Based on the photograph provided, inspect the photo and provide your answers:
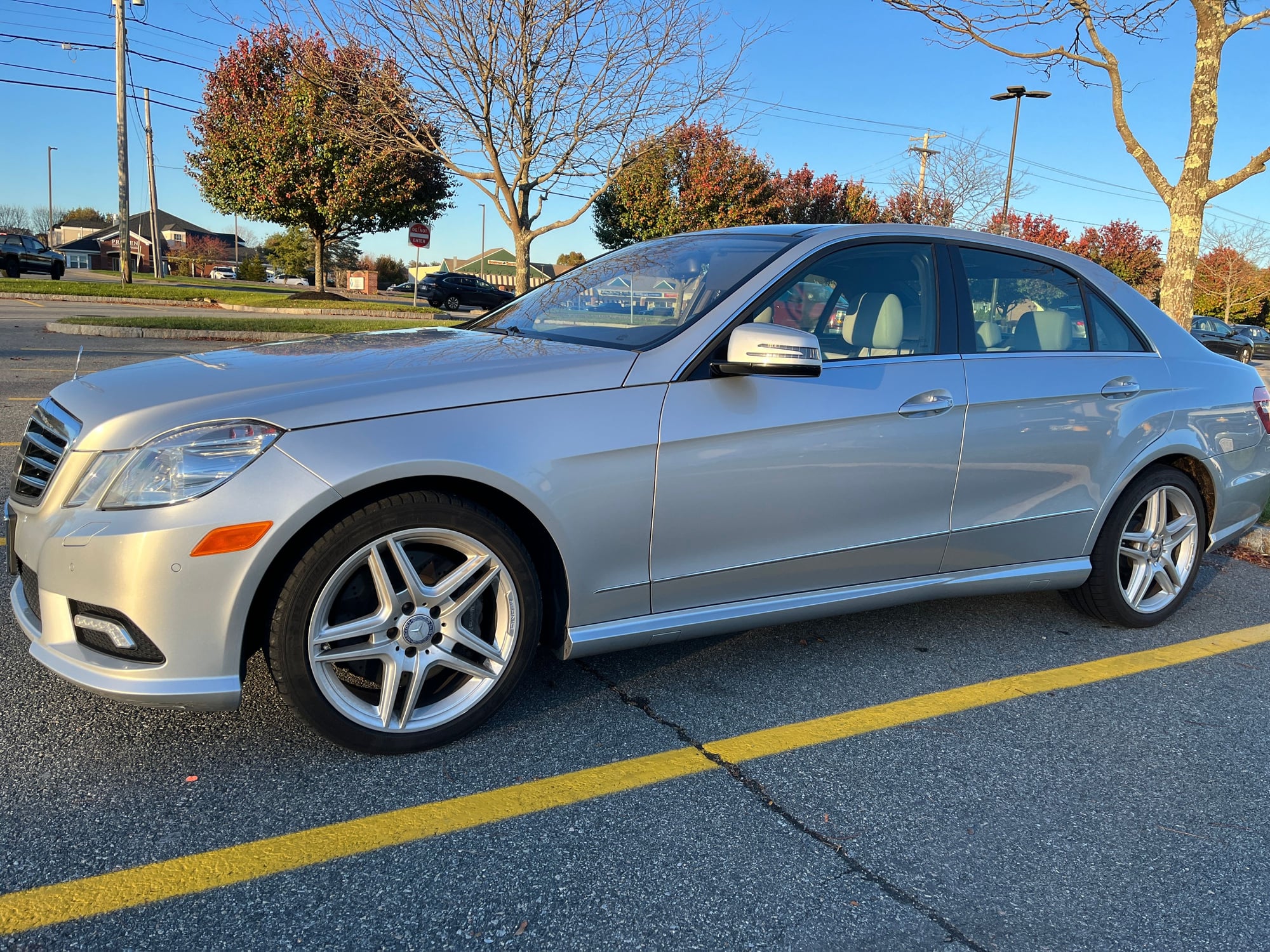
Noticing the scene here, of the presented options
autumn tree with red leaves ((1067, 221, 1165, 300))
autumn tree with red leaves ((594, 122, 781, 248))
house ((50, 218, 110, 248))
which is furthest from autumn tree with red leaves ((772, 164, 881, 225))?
house ((50, 218, 110, 248))

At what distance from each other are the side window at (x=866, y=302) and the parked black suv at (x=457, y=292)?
31.6 metres

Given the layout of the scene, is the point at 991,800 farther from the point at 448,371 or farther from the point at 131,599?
the point at 131,599

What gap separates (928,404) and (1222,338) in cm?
3274

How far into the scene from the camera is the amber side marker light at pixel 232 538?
2.31 meters

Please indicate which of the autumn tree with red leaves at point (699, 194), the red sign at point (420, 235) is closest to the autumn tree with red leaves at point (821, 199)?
the autumn tree with red leaves at point (699, 194)

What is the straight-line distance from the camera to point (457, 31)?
13.5 m

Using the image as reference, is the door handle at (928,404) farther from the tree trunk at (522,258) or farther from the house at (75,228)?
the house at (75,228)

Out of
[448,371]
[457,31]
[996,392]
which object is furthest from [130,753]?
Result: [457,31]

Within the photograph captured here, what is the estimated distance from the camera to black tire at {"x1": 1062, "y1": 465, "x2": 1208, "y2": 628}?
12.9 ft

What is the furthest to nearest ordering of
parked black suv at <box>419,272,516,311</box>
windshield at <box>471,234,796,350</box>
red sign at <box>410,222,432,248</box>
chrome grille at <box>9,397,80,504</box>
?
parked black suv at <box>419,272,516,311</box>
red sign at <box>410,222,432,248</box>
windshield at <box>471,234,796,350</box>
chrome grille at <box>9,397,80,504</box>

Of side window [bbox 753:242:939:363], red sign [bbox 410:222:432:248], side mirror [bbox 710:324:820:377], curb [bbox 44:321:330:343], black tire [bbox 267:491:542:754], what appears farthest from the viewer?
red sign [bbox 410:222:432:248]

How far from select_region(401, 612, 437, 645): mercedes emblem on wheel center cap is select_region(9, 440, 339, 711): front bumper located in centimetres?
43

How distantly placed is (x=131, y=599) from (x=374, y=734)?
2.39 feet

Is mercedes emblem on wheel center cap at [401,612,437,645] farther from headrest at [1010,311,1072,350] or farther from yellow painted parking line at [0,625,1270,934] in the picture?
headrest at [1010,311,1072,350]
